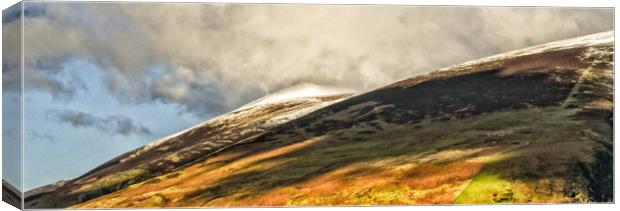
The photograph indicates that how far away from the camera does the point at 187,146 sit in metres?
14.2

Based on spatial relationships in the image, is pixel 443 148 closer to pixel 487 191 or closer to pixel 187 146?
pixel 487 191

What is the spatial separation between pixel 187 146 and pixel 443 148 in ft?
10.9

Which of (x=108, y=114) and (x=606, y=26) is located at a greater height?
(x=606, y=26)

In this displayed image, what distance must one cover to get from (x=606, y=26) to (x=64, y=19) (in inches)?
280

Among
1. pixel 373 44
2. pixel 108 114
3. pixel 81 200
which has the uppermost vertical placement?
pixel 373 44

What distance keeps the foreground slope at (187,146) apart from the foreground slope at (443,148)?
10cm

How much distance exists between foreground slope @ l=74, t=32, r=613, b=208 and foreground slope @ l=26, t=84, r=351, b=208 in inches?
4.0

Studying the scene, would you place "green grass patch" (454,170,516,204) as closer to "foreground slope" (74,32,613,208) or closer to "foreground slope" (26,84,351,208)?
"foreground slope" (74,32,613,208)

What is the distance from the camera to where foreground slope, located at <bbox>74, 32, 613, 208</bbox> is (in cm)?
1412

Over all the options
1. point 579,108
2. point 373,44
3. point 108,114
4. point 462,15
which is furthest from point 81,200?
point 579,108

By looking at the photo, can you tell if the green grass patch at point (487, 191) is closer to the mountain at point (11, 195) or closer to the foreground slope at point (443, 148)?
the foreground slope at point (443, 148)

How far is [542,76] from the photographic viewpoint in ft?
47.9

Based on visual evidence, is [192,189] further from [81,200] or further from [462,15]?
[462,15]

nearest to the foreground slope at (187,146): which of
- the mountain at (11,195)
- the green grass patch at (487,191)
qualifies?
the mountain at (11,195)
